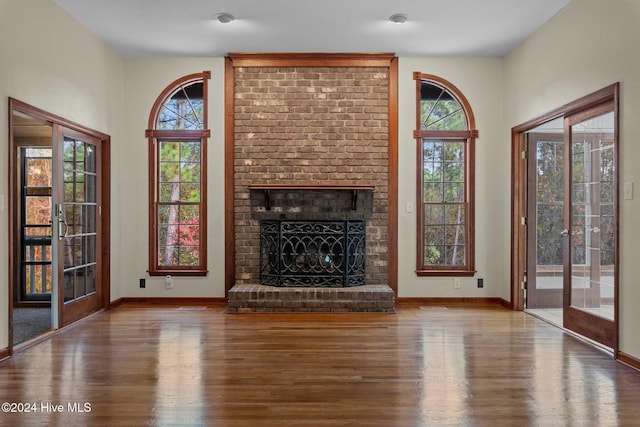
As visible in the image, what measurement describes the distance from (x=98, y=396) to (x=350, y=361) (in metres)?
1.61

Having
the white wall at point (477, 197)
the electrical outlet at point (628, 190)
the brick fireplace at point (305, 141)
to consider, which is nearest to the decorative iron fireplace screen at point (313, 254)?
the brick fireplace at point (305, 141)

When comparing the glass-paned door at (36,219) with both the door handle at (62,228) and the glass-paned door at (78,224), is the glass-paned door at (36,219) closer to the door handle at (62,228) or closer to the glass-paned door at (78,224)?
the glass-paned door at (78,224)

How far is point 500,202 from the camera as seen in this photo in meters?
5.39

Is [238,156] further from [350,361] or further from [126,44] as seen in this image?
[350,361]

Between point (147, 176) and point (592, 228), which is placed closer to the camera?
point (592, 228)

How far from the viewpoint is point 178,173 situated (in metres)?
5.46

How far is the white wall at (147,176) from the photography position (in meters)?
5.36

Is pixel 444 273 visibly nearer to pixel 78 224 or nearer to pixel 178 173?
pixel 178 173

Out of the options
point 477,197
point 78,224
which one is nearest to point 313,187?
point 477,197

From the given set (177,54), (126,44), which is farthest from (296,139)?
(126,44)

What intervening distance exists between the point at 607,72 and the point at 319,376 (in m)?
3.08

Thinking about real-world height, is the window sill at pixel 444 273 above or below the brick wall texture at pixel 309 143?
below

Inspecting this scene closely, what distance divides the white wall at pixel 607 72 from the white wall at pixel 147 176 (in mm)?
3470

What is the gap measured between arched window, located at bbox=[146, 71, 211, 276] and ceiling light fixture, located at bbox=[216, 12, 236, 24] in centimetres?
109
